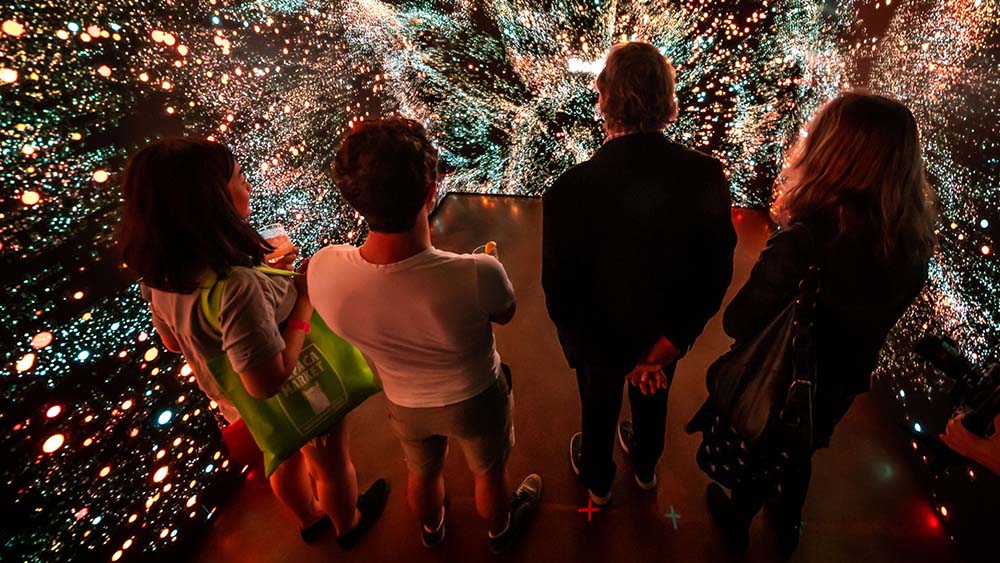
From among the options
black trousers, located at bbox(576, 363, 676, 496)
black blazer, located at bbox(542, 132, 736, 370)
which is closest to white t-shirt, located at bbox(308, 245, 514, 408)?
black blazer, located at bbox(542, 132, 736, 370)

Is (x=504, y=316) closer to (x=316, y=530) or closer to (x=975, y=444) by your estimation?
(x=975, y=444)

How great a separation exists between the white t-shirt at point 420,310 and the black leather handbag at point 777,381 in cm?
64

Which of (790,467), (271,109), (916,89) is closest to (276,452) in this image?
(790,467)

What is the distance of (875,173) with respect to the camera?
0.88 metres

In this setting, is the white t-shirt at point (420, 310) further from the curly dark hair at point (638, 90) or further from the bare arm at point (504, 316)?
the curly dark hair at point (638, 90)

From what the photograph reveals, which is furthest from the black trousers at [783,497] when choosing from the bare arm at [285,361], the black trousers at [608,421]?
the bare arm at [285,361]

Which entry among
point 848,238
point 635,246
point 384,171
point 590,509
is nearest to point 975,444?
point 848,238

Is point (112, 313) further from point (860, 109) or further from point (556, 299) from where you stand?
point (860, 109)

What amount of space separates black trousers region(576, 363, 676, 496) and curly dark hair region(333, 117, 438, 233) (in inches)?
29.3

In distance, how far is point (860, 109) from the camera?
903 millimetres

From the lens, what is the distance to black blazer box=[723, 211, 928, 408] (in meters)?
0.90

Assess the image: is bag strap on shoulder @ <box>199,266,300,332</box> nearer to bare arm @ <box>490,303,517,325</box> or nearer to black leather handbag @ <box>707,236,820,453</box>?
bare arm @ <box>490,303,517,325</box>

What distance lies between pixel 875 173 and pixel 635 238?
494 millimetres

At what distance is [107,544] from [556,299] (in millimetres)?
1460
